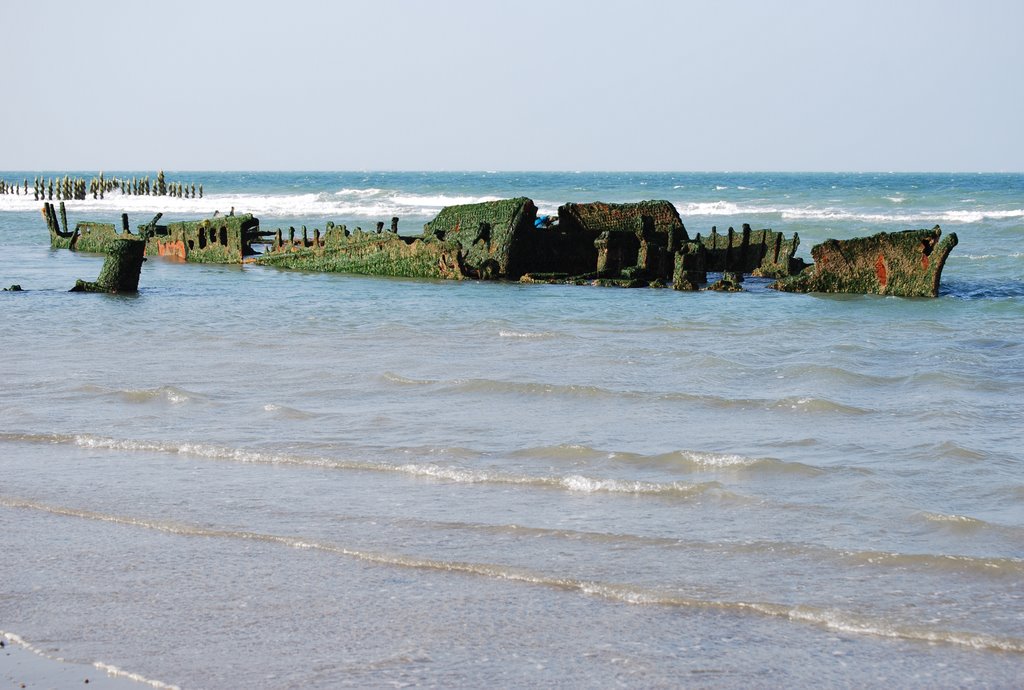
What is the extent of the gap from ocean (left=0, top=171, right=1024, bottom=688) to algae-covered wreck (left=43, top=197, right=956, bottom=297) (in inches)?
113

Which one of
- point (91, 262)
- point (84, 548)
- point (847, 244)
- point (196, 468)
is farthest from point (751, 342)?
point (91, 262)

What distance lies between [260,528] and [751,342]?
735cm

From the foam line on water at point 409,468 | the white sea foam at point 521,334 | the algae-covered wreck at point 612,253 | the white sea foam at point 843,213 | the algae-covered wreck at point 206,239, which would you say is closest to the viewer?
the foam line on water at point 409,468

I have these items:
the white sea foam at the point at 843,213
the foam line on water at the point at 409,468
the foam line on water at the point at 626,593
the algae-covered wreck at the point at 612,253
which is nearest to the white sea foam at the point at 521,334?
the algae-covered wreck at the point at 612,253

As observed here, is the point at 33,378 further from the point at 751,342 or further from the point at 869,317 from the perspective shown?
the point at 869,317

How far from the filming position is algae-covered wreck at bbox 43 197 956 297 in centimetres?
1628

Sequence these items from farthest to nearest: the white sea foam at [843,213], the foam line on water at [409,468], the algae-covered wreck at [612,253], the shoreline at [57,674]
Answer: the white sea foam at [843,213] < the algae-covered wreck at [612,253] < the foam line on water at [409,468] < the shoreline at [57,674]

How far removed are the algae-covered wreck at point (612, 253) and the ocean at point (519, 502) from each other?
9.41 feet

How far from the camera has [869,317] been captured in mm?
13984

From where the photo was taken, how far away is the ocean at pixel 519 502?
4.34 metres

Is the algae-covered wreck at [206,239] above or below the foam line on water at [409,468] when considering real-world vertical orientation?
above

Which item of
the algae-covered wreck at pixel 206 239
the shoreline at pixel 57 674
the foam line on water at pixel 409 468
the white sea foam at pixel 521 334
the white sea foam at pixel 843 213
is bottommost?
the shoreline at pixel 57 674

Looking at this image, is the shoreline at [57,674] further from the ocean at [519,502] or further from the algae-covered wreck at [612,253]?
the algae-covered wreck at [612,253]

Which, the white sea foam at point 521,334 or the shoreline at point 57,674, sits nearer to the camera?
the shoreline at point 57,674
